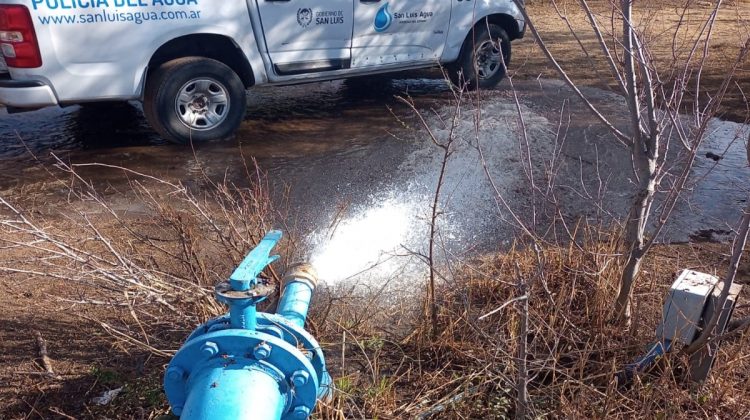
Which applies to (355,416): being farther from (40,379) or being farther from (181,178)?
(181,178)

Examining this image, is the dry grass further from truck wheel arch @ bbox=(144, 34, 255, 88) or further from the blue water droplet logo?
the blue water droplet logo

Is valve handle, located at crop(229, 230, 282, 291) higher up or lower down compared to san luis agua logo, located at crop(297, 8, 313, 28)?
higher up

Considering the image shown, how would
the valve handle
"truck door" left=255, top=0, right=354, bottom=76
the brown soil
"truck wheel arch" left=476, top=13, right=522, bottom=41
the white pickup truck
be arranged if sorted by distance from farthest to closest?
1. "truck wheel arch" left=476, top=13, right=522, bottom=41
2. the brown soil
3. "truck door" left=255, top=0, right=354, bottom=76
4. the white pickup truck
5. the valve handle

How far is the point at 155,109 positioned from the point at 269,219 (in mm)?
2268

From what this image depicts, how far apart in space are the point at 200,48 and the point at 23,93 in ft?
4.84

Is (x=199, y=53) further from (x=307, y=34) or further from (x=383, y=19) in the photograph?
(x=383, y=19)

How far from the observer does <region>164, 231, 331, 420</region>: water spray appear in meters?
1.70

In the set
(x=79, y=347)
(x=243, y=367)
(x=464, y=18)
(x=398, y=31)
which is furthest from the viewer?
(x=464, y=18)

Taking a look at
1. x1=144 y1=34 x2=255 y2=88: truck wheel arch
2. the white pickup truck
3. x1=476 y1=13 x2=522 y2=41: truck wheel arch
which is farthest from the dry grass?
x1=476 y1=13 x2=522 y2=41: truck wheel arch

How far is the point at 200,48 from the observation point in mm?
5949

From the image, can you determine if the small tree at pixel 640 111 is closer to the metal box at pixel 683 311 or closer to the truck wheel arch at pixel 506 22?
the metal box at pixel 683 311

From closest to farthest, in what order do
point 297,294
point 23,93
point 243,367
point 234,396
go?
point 234,396 → point 243,367 → point 297,294 → point 23,93

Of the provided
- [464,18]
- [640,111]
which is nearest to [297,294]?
[640,111]

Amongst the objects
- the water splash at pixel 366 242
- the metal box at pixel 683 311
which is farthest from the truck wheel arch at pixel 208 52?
the metal box at pixel 683 311
